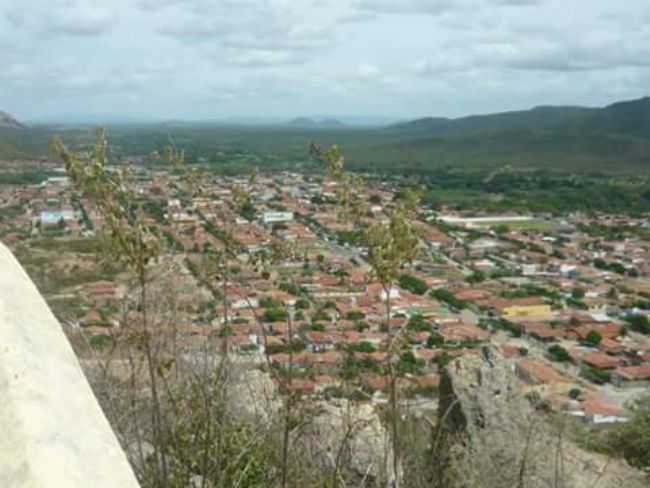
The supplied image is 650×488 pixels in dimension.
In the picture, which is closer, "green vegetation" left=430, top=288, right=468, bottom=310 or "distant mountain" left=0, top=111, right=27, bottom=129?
"green vegetation" left=430, top=288, right=468, bottom=310

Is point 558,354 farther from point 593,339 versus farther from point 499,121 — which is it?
point 499,121

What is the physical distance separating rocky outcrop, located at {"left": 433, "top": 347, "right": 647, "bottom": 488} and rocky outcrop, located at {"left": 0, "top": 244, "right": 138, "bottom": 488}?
9.64 feet

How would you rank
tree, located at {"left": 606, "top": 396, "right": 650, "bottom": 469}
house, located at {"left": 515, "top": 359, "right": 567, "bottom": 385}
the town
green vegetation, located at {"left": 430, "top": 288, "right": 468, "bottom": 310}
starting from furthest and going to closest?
green vegetation, located at {"left": 430, "top": 288, "right": 468, "bottom": 310}, house, located at {"left": 515, "top": 359, "right": 567, "bottom": 385}, tree, located at {"left": 606, "top": 396, "right": 650, "bottom": 469}, the town

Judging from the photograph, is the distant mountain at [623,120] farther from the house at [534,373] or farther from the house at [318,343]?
the house at [318,343]

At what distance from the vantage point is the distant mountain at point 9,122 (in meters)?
78.1

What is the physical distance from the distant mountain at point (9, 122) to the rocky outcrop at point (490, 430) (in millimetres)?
79560

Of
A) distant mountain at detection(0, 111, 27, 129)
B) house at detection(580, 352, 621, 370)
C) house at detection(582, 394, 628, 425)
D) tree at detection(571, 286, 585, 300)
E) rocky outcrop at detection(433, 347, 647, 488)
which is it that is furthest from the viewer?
distant mountain at detection(0, 111, 27, 129)

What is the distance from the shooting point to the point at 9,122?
81.1 metres

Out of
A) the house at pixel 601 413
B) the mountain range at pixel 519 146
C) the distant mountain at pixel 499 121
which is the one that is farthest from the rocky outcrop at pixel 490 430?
the distant mountain at pixel 499 121

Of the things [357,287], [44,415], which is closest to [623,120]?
[357,287]

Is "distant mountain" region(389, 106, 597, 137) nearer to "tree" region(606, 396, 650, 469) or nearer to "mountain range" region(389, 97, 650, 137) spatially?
"mountain range" region(389, 97, 650, 137)

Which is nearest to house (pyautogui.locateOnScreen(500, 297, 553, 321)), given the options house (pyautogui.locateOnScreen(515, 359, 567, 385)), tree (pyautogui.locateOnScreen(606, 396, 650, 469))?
house (pyautogui.locateOnScreen(515, 359, 567, 385))

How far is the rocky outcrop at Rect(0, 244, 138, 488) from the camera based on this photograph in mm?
1369

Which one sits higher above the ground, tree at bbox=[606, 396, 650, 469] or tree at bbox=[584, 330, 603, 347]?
tree at bbox=[606, 396, 650, 469]
